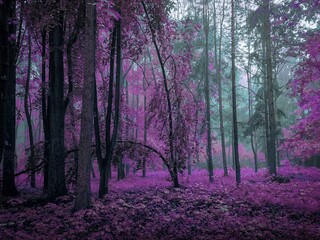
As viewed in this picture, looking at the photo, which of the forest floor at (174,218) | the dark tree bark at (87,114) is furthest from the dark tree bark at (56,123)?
the dark tree bark at (87,114)

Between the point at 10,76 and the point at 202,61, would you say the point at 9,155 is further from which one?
the point at 202,61

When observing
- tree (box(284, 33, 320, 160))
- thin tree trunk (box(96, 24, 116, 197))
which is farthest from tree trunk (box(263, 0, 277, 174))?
thin tree trunk (box(96, 24, 116, 197))

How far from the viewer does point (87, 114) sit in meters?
8.19

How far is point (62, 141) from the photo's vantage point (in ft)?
34.0

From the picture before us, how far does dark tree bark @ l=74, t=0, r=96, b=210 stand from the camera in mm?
8195

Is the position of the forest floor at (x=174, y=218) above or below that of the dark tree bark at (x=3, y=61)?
below

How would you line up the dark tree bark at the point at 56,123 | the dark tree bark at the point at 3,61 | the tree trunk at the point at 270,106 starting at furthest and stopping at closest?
the tree trunk at the point at 270,106, the dark tree bark at the point at 56,123, the dark tree bark at the point at 3,61

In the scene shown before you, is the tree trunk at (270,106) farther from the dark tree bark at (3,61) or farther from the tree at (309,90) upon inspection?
the dark tree bark at (3,61)

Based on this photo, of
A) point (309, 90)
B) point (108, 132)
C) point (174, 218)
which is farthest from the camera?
point (309, 90)

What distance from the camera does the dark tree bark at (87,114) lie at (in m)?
8.20

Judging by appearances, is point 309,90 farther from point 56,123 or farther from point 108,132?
point 56,123

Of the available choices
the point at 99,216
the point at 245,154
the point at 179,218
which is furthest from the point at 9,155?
the point at 245,154

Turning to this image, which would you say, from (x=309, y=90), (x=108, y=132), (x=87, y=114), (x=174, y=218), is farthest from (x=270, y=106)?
(x=87, y=114)

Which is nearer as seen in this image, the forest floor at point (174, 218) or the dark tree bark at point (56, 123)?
the forest floor at point (174, 218)
